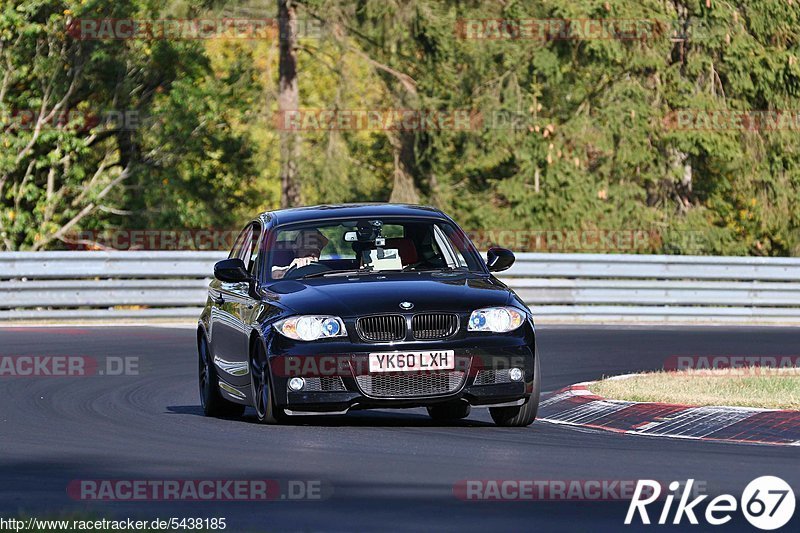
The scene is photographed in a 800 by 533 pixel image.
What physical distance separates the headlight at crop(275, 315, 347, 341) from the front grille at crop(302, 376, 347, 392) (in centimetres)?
26

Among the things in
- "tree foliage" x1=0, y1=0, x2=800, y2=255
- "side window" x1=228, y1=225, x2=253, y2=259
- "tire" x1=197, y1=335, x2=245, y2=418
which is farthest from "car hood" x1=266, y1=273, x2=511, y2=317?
"tree foliage" x1=0, y1=0, x2=800, y2=255

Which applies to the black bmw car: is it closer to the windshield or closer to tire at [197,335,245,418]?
the windshield

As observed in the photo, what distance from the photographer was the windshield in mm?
12164

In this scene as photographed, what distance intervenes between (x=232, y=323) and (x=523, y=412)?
2.28 meters

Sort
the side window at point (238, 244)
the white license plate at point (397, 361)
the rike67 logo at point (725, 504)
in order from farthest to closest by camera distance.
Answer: the side window at point (238, 244)
the white license plate at point (397, 361)
the rike67 logo at point (725, 504)

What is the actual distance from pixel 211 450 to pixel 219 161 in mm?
27494

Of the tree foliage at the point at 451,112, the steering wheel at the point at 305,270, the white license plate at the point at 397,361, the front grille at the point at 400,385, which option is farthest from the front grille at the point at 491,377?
the tree foliage at the point at 451,112

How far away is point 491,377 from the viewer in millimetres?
11148

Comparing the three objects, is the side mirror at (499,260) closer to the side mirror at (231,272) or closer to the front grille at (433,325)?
the front grille at (433,325)

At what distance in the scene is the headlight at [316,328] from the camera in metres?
11.0

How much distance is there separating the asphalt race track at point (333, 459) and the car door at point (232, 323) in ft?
1.33

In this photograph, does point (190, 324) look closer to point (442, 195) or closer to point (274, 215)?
point (274, 215)

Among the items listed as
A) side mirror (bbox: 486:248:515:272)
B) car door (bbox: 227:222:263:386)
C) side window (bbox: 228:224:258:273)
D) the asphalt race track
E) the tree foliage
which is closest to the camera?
the asphalt race track

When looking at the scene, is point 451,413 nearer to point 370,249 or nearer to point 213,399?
point 370,249
